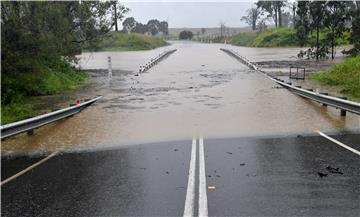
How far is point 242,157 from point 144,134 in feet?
11.9

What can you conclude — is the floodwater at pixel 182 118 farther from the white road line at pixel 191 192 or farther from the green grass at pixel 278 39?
the green grass at pixel 278 39

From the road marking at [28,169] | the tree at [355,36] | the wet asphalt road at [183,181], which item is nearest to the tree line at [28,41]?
the road marking at [28,169]

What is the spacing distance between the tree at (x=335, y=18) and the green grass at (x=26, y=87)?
22516mm

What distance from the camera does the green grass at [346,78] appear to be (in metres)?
20.3

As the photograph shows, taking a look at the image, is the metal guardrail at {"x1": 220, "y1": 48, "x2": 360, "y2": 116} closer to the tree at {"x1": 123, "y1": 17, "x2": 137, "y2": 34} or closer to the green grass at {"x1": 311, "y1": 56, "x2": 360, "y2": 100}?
the green grass at {"x1": 311, "y1": 56, "x2": 360, "y2": 100}

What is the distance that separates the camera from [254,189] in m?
7.68

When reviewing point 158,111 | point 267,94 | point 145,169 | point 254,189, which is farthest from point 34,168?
point 267,94

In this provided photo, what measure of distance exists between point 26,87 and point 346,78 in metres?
14.0

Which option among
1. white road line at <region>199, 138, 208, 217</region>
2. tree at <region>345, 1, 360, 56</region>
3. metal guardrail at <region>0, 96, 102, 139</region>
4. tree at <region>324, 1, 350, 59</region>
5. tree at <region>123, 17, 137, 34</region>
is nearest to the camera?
white road line at <region>199, 138, 208, 217</region>

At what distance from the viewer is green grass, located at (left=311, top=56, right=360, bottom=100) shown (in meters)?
20.3

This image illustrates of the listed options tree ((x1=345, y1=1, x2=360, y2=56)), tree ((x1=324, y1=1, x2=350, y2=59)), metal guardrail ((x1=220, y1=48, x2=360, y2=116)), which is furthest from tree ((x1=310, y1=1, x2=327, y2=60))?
metal guardrail ((x1=220, y1=48, x2=360, y2=116))

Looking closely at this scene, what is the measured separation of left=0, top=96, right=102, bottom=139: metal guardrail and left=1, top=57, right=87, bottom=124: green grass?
1.37 metres


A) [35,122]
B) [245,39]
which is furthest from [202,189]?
[245,39]

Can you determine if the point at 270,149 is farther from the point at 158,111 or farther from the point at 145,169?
the point at 158,111
